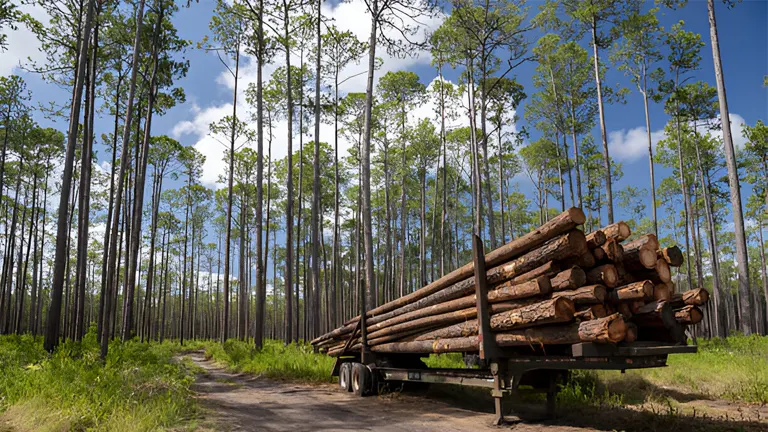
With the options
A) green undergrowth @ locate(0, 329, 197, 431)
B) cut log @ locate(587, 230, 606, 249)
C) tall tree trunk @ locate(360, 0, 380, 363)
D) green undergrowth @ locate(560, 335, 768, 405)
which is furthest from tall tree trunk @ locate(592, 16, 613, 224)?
green undergrowth @ locate(0, 329, 197, 431)

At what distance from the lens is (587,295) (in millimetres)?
4879

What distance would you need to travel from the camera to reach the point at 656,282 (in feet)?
17.6

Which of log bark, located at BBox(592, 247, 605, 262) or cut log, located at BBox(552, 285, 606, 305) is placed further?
log bark, located at BBox(592, 247, 605, 262)

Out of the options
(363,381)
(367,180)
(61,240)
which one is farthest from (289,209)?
(363,381)

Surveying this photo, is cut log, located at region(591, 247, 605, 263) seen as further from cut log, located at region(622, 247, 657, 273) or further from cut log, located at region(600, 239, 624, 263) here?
cut log, located at region(622, 247, 657, 273)

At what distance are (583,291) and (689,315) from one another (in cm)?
150

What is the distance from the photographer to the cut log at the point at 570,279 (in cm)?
504

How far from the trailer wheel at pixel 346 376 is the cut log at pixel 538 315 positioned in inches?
208

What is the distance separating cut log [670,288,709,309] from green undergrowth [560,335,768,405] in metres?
2.11

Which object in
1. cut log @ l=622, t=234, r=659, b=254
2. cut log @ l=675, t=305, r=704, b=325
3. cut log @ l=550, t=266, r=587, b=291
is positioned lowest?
A: cut log @ l=675, t=305, r=704, b=325

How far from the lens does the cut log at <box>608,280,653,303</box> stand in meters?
4.82

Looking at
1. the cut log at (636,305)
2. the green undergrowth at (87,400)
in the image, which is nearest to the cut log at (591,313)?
the cut log at (636,305)

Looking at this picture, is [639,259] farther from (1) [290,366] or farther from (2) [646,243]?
(1) [290,366]

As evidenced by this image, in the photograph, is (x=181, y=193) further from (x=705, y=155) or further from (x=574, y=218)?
(x=705, y=155)
